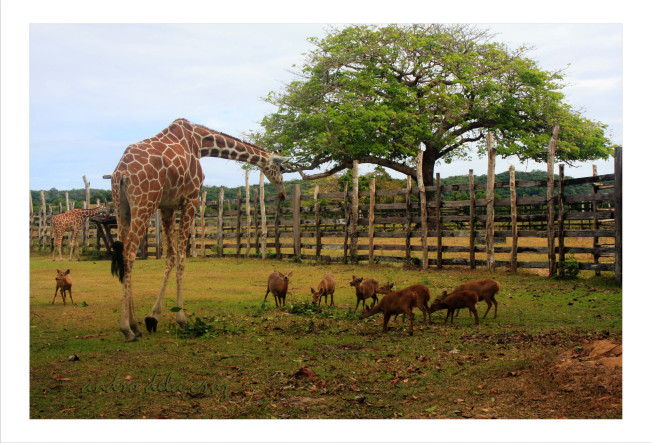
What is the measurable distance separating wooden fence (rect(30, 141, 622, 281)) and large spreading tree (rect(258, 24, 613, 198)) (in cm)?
309

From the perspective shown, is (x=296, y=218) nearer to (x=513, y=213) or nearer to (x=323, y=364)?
(x=513, y=213)

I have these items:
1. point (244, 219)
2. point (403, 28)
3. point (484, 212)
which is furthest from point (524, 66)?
point (244, 219)

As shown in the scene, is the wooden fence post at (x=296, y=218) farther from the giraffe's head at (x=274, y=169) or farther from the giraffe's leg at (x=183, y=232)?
the giraffe's leg at (x=183, y=232)

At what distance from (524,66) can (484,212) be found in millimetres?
10736

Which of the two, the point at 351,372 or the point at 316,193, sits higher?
the point at 316,193

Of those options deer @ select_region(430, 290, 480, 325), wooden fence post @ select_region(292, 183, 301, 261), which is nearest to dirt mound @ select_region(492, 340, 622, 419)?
deer @ select_region(430, 290, 480, 325)

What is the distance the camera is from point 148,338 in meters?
6.88

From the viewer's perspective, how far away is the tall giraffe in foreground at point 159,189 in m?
6.74

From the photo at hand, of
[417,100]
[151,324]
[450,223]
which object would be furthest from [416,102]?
[151,324]

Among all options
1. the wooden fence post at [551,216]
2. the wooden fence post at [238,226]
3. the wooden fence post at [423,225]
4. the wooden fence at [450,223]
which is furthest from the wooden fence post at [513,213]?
the wooden fence post at [238,226]

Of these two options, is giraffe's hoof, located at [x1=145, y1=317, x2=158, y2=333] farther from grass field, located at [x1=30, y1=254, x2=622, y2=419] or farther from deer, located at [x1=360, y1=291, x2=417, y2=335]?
deer, located at [x1=360, y1=291, x2=417, y2=335]

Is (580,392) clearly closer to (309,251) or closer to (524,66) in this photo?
(309,251)

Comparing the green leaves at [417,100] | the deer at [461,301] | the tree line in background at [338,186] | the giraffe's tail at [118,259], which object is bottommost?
the deer at [461,301]

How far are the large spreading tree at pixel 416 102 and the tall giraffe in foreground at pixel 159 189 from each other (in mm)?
13057
